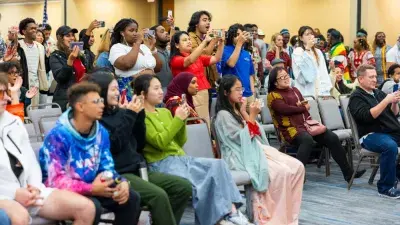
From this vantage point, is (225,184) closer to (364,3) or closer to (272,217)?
(272,217)

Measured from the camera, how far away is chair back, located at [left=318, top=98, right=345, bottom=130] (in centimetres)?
795

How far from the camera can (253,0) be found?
54.5 ft

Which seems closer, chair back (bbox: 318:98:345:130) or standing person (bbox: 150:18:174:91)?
standing person (bbox: 150:18:174:91)

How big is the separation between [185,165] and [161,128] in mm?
302

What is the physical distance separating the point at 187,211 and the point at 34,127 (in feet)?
4.60

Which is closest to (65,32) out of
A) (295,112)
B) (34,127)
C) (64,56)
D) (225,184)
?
(64,56)

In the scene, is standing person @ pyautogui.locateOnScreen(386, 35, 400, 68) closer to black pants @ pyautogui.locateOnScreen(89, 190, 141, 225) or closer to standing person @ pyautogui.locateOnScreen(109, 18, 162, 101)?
standing person @ pyautogui.locateOnScreen(109, 18, 162, 101)

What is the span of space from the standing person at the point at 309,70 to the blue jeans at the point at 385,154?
6.41 ft

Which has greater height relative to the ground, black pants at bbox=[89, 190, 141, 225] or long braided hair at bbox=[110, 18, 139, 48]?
long braided hair at bbox=[110, 18, 139, 48]

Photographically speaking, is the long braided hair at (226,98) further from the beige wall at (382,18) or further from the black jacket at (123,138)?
the beige wall at (382,18)

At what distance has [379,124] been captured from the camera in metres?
6.91

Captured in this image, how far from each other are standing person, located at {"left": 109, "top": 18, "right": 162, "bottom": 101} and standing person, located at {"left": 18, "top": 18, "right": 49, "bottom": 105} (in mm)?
1808

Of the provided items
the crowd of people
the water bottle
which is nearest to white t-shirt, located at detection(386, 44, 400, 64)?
the crowd of people

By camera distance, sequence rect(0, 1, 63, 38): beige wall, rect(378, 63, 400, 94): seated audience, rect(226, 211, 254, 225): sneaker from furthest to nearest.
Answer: rect(0, 1, 63, 38): beige wall, rect(378, 63, 400, 94): seated audience, rect(226, 211, 254, 225): sneaker
